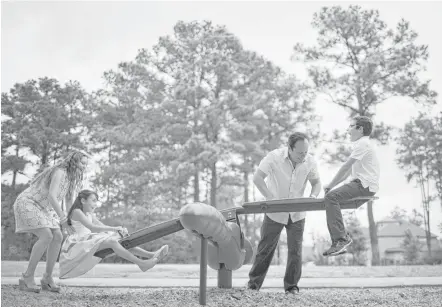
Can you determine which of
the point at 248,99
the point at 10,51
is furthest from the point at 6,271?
the point at 248,99

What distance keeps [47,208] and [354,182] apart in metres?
2.85

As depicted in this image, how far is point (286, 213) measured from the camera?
480cm

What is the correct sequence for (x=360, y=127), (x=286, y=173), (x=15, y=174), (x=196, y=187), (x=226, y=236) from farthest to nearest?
(x=196, y=187), (x=15, y=174), (x=286, y=173), (x=360, y=127), (x=226, y=236)

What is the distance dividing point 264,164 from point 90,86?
66.6 feet

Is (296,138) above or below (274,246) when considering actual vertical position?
above

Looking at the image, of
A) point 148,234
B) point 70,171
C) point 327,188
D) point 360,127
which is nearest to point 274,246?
point 327,188

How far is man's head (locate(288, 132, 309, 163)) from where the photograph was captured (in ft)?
15.4

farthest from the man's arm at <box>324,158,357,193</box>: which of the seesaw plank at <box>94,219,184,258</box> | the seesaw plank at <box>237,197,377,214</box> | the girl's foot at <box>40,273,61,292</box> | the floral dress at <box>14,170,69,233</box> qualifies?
the girl's foot at <box>40,273,61,292</box>

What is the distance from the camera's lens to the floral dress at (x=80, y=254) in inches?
184

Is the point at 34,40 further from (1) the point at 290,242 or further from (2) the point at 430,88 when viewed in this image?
(2) the point at 430,88

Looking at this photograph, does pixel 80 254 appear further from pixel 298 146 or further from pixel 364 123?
pixel 364 123

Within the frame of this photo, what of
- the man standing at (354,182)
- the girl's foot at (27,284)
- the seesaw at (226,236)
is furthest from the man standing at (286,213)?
the girl's foot at (27,284)

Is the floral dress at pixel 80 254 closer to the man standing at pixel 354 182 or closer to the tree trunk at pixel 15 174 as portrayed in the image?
the man standing at pixel 354 182

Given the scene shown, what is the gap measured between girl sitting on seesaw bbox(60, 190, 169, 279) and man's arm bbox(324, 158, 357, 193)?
5.19 ft
